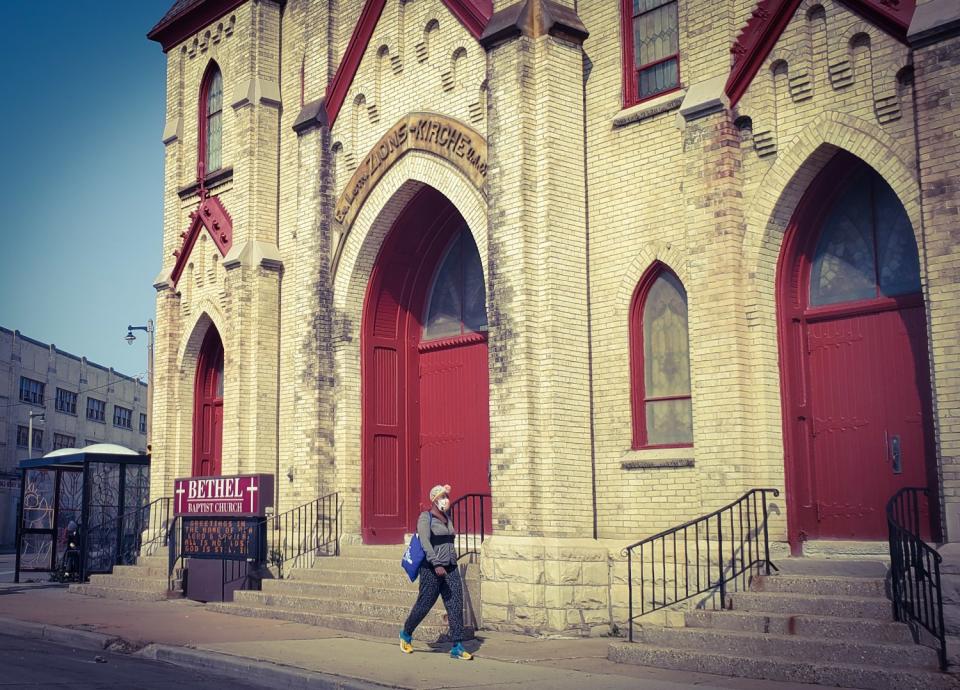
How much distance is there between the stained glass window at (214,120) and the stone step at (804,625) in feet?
47.7

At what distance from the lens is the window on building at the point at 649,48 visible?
45.7 ft

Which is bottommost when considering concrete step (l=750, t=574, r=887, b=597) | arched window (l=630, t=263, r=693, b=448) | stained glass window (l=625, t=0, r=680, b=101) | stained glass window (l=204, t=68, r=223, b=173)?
concrete step (l=750, t=574, r=887, b=597)

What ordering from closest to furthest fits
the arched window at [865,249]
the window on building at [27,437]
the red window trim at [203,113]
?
the arched window at [865,249] → the red window trim at [203,113] → the window on building at [27,437]

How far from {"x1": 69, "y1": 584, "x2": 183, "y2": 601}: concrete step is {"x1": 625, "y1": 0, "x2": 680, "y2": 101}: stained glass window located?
11.2 m

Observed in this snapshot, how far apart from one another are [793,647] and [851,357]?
12.4ft

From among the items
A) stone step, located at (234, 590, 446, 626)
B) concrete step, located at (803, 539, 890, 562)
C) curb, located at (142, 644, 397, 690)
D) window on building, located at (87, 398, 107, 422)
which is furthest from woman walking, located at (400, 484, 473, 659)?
window on building, located at (87, 398, 107, 422)

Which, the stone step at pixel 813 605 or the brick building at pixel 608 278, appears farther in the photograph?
the brick building at pixel 608 278

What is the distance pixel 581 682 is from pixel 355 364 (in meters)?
9.09

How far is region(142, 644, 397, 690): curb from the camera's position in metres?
9.68

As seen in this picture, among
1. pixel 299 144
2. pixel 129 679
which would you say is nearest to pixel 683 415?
pixel 129 679

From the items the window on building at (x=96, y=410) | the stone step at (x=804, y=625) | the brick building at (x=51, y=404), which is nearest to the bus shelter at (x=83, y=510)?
the stone step at (x=804, y=625)

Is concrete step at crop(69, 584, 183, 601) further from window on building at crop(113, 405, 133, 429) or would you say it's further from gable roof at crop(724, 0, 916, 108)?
window on building at crop(113, 405, 133, 429)

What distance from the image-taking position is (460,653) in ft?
36.6

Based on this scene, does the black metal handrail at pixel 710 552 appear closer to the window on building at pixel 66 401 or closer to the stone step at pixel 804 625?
the stone step at pixel 804 625
